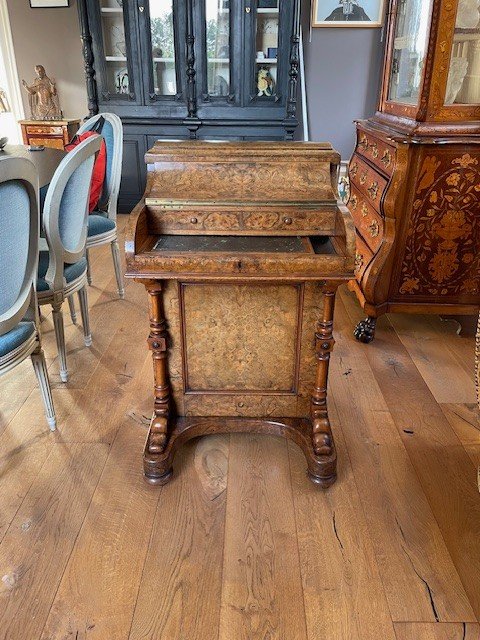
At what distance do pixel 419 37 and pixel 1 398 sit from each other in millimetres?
2301

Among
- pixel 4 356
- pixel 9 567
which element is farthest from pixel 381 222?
pixel 9 567

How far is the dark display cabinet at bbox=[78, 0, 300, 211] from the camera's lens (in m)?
4.11

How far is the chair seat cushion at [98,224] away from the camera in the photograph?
2596 millimetres

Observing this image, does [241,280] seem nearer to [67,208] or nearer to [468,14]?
[67,208]

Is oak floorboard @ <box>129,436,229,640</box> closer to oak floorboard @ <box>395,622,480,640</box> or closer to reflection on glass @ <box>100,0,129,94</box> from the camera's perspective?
oak floorboard @ <box>395,622,480,640</box>

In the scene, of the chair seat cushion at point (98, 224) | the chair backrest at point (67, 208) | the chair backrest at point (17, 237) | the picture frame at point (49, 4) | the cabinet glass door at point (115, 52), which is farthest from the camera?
the picture frame at point (49, 4)

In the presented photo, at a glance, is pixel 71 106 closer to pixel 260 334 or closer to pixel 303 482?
pixel 260 334

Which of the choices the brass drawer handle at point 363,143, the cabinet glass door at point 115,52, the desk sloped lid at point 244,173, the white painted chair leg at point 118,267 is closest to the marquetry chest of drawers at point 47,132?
the cabinet glass door at point 115,52

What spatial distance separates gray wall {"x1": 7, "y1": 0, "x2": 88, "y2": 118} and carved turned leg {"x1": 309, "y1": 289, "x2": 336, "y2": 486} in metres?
4.32

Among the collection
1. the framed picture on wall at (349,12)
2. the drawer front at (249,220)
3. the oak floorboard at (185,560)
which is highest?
the framed picture on wall at (349,12)

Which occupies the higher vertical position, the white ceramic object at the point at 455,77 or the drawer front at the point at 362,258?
the white ceramic object at the point at 455,77

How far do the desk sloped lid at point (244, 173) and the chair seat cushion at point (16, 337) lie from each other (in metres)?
0.58

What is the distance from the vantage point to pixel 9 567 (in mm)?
1384

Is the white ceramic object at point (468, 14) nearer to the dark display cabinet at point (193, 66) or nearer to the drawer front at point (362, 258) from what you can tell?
the drawer front at point (362, 258)
